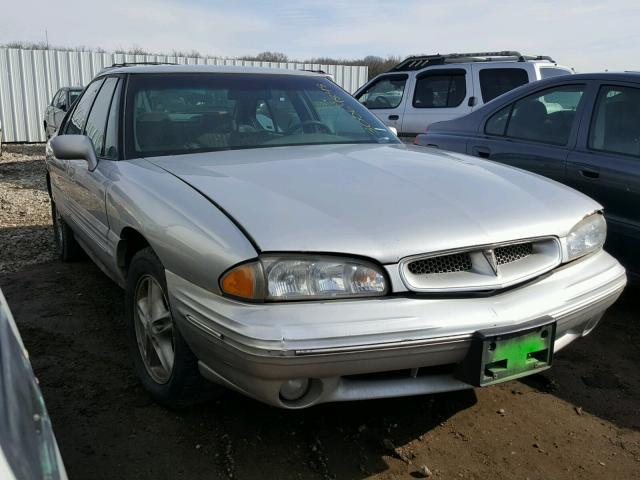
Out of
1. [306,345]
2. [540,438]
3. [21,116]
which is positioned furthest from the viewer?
[21,116]

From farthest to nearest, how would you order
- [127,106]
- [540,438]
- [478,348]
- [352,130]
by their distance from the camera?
1. [352,130]
2. [127,106]
3. [540,438]
4. [478,348]

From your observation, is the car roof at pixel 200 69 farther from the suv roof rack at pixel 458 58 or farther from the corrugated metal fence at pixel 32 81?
the corrugated metal fence at pixel 32 81

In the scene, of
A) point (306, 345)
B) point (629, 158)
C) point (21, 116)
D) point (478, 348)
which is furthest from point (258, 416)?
point (21, 116)

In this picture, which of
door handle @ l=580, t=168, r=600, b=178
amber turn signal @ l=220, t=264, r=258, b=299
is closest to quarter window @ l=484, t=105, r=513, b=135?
door handle @ l=580, t=168, r=600, b=178

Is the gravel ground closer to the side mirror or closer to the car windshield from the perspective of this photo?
the side mirror

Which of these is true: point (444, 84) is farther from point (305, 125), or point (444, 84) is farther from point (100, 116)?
point (100, 116)

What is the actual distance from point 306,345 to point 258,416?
907mm

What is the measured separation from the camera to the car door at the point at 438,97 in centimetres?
898

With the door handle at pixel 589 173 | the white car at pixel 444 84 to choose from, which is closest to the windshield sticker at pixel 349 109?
the door handle at pixel 589 173

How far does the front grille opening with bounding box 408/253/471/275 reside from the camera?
7.15 feet

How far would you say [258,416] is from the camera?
2.68 m

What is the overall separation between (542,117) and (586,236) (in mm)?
2120

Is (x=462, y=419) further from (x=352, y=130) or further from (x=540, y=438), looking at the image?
(x=352, y=130)

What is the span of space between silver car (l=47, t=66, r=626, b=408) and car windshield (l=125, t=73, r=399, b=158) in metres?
0.02
